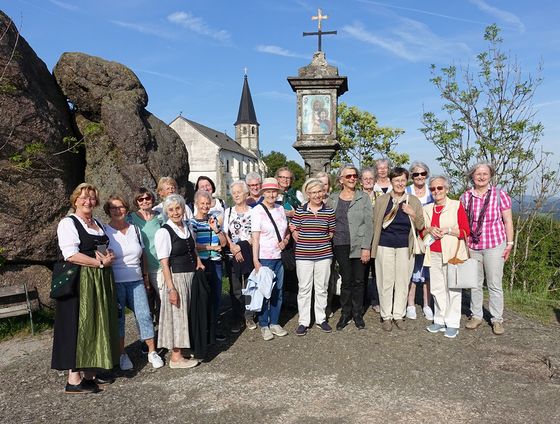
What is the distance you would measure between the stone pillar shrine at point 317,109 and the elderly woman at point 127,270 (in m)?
4.04

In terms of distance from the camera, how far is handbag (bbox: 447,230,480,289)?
4922mm

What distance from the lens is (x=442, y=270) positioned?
5156mm

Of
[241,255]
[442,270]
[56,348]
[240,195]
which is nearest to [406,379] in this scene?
[442,270]

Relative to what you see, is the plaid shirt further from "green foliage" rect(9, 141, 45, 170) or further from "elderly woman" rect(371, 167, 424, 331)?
"green foliage" rect(9, 141, 45, 170)

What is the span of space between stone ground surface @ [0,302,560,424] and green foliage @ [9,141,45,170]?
7.52 feet

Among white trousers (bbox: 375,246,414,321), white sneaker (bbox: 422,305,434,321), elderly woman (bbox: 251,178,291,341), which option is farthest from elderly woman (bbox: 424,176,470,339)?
elderly woman (bbox: 251,178,291,341)

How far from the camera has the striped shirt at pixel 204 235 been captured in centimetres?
484

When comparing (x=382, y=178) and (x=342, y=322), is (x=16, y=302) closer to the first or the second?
(x=342, y=322)

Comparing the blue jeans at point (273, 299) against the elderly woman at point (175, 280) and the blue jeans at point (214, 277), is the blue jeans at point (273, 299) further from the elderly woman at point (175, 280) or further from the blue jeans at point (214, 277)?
the elderly woman at point (175, 280)

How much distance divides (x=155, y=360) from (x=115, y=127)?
4.09m

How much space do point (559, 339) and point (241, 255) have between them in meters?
3.73

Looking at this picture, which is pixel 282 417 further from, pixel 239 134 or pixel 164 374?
pixel 239 134

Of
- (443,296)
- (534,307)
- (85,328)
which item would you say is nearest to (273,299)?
(443,296)

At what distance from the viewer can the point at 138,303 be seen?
434 centimetres
